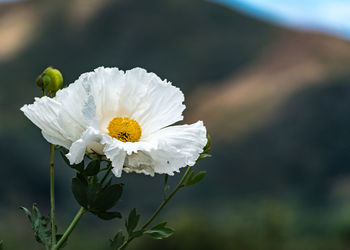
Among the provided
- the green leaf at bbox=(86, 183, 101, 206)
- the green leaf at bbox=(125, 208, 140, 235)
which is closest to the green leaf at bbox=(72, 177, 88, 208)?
the green leaf at bbox=(86, 183, 101, 206)

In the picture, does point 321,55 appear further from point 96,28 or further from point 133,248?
point 133,248

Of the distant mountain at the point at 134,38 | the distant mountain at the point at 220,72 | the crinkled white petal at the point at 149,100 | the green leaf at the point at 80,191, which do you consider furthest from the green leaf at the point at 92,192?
the distant mountain at the point at 134,38

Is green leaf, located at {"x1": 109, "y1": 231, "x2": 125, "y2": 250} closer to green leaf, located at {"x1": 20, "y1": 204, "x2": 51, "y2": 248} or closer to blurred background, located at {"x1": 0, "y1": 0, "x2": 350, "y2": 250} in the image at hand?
green leaf, located at {"x1": 20, "y1": 204, "x2": 51, "y2": 248}

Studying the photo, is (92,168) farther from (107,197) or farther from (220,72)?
(220,72)

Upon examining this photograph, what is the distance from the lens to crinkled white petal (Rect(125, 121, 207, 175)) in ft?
2.45

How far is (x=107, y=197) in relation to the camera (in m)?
0.78

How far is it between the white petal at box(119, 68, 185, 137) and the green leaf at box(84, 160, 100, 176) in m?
0.11

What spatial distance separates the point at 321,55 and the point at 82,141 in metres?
14.8

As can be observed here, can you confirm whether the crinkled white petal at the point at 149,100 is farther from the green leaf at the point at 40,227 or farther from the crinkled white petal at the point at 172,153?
the green leaf at the point at 40,227

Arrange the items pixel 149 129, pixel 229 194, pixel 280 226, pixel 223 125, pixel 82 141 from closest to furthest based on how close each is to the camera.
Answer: pixel 82 141 → pixel 149 129 → pixel 280 226 → pixel 229 194 → pixel 223 125

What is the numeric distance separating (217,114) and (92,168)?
42.7ft

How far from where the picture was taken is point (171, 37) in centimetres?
1605

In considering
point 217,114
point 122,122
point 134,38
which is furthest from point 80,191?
point 134,38

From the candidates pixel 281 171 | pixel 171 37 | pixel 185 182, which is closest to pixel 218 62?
pixel 171 37
